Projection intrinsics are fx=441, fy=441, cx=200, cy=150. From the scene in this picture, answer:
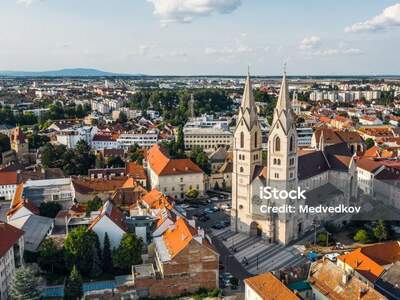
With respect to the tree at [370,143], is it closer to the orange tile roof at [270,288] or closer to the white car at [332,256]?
the white car at [332,256]

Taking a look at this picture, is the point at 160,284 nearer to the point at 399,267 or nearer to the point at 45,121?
the point at 399,267

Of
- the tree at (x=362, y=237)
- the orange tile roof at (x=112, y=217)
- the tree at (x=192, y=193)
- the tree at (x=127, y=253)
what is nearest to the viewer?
the tree at (x=127, y=253)

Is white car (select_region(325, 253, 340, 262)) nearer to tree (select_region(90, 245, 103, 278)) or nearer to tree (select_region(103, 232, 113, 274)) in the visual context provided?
tree (select_region(103, 232, 113, 274))

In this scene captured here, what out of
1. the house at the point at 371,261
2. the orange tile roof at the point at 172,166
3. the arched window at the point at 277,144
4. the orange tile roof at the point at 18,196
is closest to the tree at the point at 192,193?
the orange tile roof at the point at 172,166

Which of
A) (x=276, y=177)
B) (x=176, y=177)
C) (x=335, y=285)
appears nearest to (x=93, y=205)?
(x=176, y=177)

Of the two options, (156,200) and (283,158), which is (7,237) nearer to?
(156,200)
